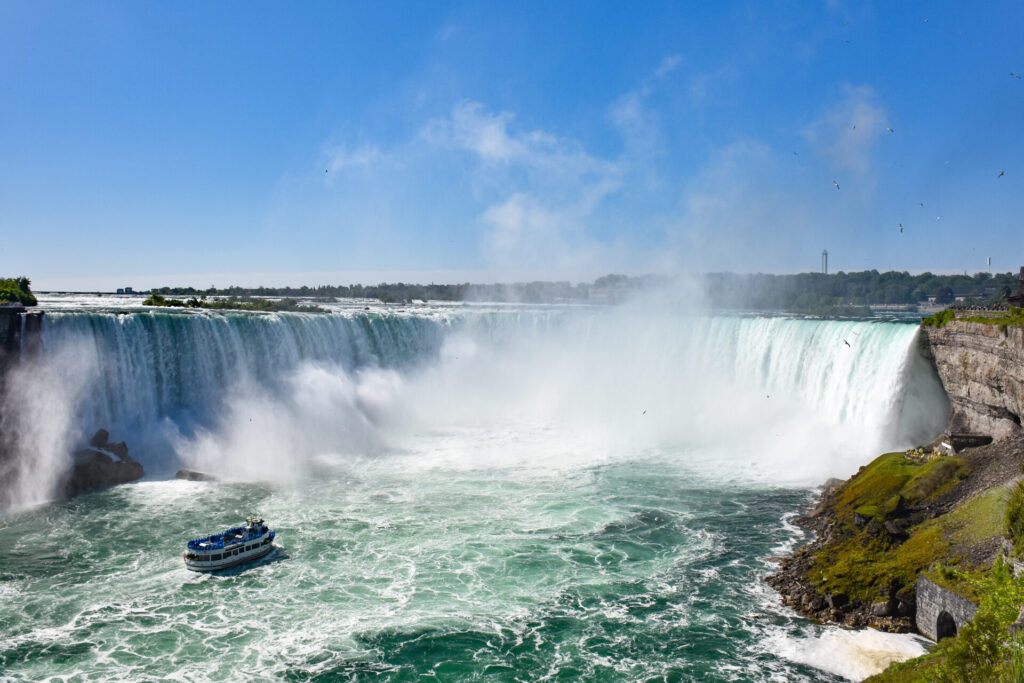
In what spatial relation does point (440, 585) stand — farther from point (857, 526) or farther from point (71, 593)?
point (857, 526)

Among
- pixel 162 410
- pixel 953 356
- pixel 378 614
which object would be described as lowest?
pixel 378 614

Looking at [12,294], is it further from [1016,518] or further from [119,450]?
[1016,518]

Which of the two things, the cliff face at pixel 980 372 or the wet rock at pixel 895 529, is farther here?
the cliff face at pixel 980 372

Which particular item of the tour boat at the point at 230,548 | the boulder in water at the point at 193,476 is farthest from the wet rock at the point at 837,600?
the boulder in water at the point at 193,476

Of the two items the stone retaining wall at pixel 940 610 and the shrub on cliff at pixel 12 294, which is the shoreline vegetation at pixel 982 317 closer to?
the stone retaining wall at pixel 940 610

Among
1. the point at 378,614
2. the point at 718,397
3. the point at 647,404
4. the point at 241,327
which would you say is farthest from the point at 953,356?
the point at 241,327
